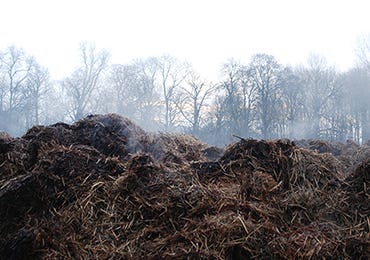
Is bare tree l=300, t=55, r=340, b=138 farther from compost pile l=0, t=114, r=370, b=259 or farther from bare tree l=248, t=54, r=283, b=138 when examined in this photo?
compost pile l=0, t=114, r=370, b=259

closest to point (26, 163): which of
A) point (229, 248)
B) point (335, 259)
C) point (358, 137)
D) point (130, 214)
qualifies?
point (130, 214)

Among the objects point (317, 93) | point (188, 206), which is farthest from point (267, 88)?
point (188, 206)

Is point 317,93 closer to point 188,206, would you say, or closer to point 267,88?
point 267,88

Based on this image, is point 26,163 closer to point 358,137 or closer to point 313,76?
point 358,137

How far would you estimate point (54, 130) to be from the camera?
5875mm

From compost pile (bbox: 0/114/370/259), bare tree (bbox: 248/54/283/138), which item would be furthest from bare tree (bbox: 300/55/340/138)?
compost pile (bbox: 0/114/370/259)

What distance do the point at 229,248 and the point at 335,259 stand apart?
0.75 meters

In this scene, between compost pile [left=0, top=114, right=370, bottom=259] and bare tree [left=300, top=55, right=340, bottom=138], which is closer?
compost pile [left=0, top=114, right=370, bottom=259]

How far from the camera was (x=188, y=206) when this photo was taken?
3.77m

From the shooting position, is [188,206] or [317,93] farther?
[317,93]

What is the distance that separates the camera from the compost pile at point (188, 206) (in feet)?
Result: 10.8

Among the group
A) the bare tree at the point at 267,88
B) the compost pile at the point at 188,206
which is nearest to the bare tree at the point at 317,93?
the bare tree at the point at 267,88

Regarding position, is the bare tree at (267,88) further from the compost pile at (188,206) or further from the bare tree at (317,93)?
the compost pile at (188,206)

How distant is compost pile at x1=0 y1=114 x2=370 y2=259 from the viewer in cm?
330
